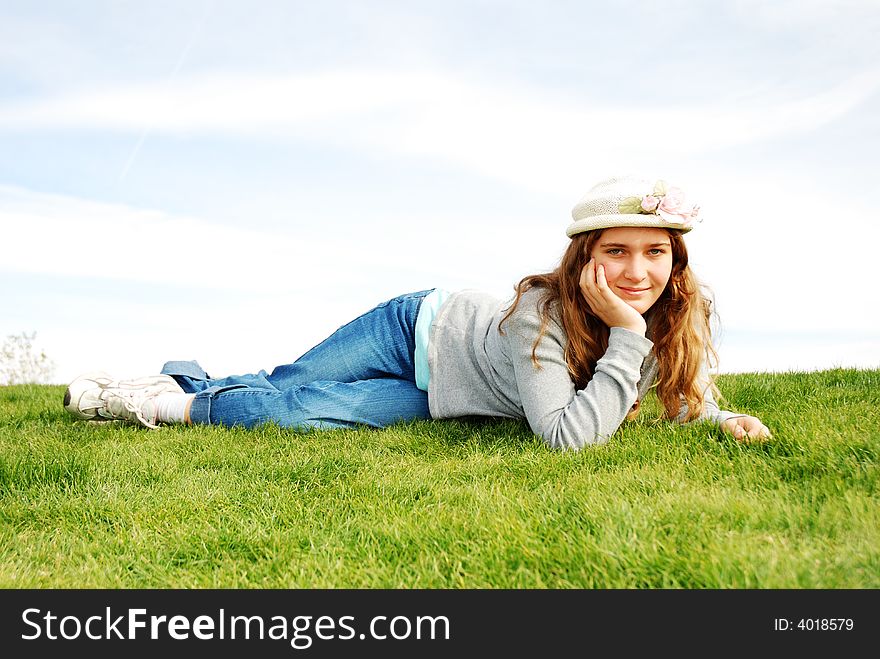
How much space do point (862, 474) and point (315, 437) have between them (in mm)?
2416

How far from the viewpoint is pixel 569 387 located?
3.49m

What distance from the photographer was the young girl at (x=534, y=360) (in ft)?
11.0

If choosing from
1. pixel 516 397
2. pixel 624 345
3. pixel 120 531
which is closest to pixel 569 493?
pixel 624 345

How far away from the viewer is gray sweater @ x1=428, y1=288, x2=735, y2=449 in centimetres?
334

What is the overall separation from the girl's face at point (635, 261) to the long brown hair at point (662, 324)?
63 mm

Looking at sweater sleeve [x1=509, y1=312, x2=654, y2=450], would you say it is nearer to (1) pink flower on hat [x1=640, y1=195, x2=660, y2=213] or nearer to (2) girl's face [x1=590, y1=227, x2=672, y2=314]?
(2) girl's face [x1=590, y1=227, x2=672, y2=314]

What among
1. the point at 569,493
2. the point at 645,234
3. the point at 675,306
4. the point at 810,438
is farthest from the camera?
the point at 675,306

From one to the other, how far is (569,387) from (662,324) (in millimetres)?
598

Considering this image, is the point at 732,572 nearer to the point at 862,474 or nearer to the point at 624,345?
the point at 862,474

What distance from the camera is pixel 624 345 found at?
3.39 m

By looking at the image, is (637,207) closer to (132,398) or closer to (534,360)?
(534,360)

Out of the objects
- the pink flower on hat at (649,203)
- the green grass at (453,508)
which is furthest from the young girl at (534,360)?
the green grass at (453,508)

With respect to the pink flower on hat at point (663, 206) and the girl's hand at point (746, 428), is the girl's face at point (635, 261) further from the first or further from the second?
the girl's hand at point (746, 428)
